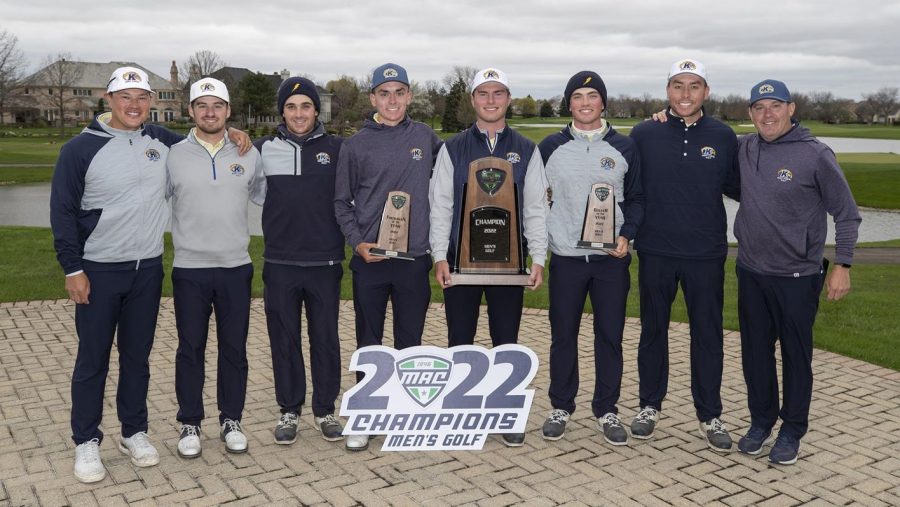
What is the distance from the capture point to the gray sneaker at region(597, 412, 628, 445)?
19.8ft

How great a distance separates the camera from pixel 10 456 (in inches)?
225

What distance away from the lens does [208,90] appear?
5609mm

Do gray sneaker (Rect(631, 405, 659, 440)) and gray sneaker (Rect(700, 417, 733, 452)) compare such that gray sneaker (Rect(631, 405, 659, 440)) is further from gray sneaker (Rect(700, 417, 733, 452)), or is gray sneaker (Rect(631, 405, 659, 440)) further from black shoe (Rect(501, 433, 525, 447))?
black shoe (Rect(501, 433, 525, 447))

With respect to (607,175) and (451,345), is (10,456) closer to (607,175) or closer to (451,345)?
(451,345)

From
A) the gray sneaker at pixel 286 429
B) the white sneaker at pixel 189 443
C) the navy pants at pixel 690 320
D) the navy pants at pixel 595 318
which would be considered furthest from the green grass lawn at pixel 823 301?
the white sneaker at pixel 189 443

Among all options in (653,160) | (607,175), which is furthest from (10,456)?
(653,160)

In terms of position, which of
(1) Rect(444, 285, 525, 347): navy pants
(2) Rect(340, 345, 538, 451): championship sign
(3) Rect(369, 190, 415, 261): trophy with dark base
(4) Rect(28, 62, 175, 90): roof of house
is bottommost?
(2) Rect(340, 345, 538, 451): championship sign

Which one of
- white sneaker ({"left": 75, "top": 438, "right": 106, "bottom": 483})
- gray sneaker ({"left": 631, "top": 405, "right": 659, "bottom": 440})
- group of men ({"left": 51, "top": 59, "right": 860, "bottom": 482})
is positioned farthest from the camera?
gray sneaker ({"left": 631, "top": 405, "right": 659, "bottom": 440})

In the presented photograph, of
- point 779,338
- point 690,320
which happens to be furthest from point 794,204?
point 690,320

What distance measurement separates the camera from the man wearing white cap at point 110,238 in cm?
523

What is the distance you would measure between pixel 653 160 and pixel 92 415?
4239 millimetres

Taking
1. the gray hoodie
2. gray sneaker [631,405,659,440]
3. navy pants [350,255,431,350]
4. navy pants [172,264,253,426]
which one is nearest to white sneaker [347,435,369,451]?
navy pants [350,255,431,350]

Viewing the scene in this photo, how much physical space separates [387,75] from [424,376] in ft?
7.11

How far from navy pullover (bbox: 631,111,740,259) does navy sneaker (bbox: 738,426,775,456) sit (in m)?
1.31
